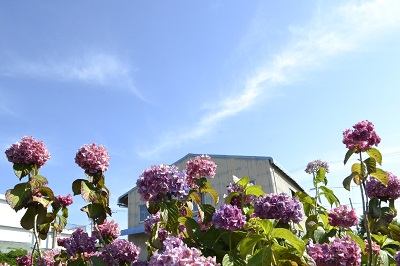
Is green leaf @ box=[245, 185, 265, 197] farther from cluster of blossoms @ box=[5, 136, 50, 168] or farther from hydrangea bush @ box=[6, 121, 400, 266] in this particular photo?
cluster of blossoms @ box=[5, 136, 50, 168]

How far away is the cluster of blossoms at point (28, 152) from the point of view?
3.11m

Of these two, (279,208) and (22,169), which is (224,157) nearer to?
(22,169)

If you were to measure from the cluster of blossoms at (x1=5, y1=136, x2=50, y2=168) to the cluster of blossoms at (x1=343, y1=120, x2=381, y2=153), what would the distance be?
2.55 metres

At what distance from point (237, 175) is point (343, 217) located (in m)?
17.9

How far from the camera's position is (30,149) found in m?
3.12

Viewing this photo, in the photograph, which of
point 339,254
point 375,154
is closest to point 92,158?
point 339,254

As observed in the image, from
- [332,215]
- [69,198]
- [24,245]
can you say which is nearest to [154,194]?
[69,198]

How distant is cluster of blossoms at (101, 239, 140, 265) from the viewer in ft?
8.88

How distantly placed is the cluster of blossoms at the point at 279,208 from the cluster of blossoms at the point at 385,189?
4.61ft

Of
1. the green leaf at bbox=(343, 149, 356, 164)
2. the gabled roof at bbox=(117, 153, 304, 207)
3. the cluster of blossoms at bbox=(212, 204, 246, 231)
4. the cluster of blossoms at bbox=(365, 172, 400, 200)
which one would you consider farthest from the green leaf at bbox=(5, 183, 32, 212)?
the gabled roof at bbox=(117, 153, 304, 207)

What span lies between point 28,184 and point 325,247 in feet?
7.32

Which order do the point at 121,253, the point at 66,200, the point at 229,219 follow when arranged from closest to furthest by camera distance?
the point at 229,219 < the point at 121,253 < the point at 66,200

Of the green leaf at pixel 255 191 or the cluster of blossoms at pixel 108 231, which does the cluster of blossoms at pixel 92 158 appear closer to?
the cluster of blossoms at pixel 108 231

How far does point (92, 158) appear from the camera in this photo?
112 inches
